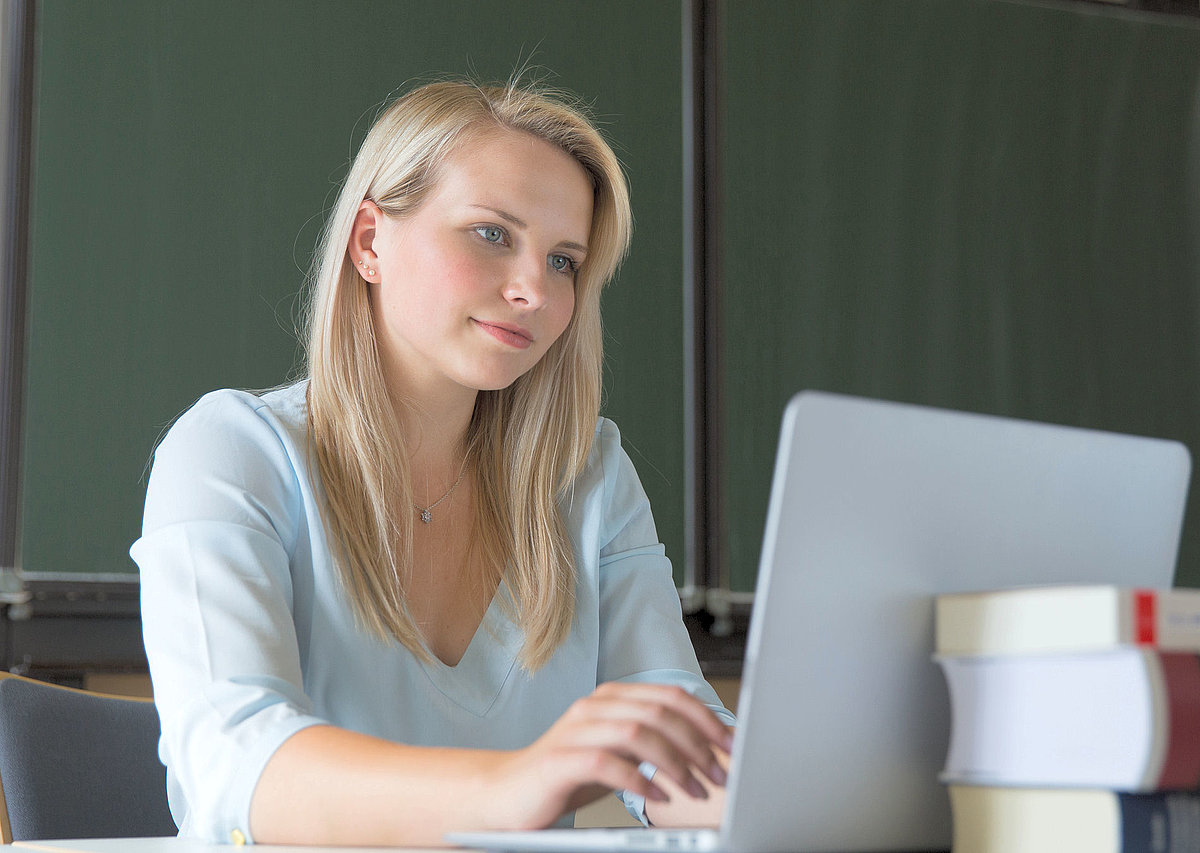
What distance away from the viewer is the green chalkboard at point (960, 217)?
2.98 meters

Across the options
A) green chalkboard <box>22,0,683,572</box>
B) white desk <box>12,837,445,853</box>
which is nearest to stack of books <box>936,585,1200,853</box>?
white desk <box>12,837,445,853</box>

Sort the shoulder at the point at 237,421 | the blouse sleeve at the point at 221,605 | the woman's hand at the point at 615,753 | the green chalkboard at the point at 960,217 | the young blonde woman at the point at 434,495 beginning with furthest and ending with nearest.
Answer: the green chalkboard at the point at 960,217 → the shoulder at the point at 237,421 → the young blonde woman at the point at 434,495 → the blouse sleeve at the point at 221,605 → the woman's hand at the point at 615,753

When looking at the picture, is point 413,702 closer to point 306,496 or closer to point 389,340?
point 306,496

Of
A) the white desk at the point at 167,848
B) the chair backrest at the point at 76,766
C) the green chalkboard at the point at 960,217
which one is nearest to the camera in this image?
the white desk at the point at 167,848

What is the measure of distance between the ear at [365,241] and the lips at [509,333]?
179 millimetres

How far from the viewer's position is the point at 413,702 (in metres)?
1.39

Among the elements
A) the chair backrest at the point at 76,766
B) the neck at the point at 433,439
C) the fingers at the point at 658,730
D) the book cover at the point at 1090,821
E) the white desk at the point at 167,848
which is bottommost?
the chair backrest at the point at 76,766

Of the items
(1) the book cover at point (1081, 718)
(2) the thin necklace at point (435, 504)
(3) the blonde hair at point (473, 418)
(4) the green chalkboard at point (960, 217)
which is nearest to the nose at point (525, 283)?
(3) the blonde hair at point (473, 418)

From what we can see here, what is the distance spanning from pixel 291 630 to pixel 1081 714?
29.4 inches

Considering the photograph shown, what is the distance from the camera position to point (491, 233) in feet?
4.96

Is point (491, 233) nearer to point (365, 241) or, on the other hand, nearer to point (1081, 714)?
point (365, 241)

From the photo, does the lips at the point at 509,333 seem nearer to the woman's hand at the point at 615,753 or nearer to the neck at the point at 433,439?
the neck at the point at 433,439

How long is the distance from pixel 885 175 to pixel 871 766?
2588 millimetres

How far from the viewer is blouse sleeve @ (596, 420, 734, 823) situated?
1532 mm
